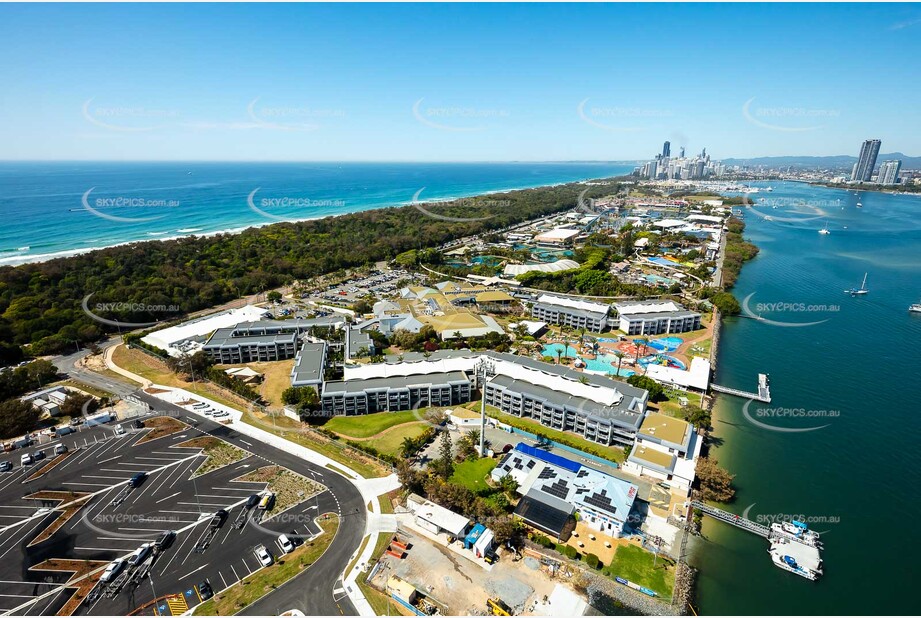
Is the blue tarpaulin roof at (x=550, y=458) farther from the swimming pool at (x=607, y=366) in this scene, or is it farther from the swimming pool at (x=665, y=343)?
the swimming pool at (x=665, y=343)

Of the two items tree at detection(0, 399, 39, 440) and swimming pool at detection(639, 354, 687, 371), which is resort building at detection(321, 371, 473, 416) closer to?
swimming pool at detection(639, 354, 687, 371)

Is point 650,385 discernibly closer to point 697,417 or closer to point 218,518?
point 697,417

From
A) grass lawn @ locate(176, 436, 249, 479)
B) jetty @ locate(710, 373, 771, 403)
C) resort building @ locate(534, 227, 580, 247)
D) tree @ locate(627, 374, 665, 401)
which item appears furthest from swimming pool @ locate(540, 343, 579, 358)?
resort building @ locate(534, 227, 580, 247)

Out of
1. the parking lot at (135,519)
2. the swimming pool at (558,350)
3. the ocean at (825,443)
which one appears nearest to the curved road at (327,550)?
the parking lot at (135,519)

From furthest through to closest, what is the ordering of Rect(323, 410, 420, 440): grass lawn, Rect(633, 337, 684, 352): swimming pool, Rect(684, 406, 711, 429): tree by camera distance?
Rect(633, 337, 684, 352): swimming pool, Rect(323, 410, 420, 440): grass lawn, Rect(684, 406, 711, 429): tree

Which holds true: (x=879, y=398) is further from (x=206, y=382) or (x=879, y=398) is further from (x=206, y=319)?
(x=206, y=319)

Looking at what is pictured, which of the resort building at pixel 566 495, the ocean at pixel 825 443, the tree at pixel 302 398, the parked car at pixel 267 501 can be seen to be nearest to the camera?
the ocean at pixel 825 443
